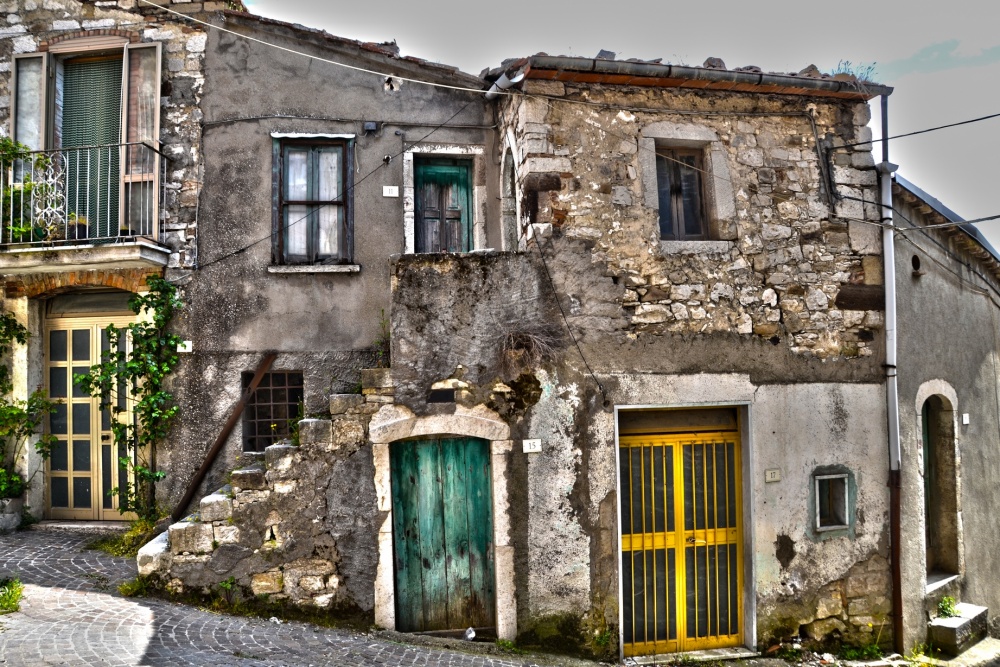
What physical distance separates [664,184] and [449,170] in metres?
2.75

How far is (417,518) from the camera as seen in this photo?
6.27 meters

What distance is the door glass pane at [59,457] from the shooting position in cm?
804

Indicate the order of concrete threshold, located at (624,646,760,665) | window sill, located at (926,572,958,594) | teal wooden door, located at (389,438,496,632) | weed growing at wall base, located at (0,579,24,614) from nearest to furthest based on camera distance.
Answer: weed growing at wall base, located at (0,579,24,614) < teal wooden door, located at (389,438,496,632) < concrete threshold, located at (624,646,760,665) < window sill, located at (926,572,958,594)

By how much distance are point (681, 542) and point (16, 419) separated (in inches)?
289

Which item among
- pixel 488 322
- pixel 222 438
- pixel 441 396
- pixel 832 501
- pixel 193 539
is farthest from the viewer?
pixel 222 438

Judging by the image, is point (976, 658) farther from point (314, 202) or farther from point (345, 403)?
point (314, 202)

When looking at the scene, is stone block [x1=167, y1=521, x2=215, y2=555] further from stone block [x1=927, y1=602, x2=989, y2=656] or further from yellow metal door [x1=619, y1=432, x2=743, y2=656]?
stone block [x1=927, y1=602, x2=989, y2=656]

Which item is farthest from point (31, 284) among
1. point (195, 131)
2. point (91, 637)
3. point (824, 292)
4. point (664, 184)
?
point (824, 292)

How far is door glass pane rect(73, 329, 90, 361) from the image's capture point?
808 centimetres

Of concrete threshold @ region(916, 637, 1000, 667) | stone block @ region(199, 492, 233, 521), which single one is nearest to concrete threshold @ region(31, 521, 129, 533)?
stone block @ region(199, 492, 233, 521)

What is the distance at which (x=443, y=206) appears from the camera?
27.6 feet

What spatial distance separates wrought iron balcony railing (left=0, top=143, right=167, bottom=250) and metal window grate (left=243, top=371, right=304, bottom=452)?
2.04 m

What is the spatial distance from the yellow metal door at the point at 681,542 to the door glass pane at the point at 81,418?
20.1 feet

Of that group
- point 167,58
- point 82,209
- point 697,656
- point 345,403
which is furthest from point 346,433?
point 167,58
